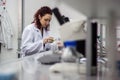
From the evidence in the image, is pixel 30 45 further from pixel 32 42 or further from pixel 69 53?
pixel 69 53

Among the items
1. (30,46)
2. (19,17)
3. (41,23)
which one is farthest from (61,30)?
(19,17)

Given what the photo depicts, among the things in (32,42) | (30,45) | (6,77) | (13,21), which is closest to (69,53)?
(6,77)

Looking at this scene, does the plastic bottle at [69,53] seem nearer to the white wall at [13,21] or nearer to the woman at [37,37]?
the woman at [37,37]

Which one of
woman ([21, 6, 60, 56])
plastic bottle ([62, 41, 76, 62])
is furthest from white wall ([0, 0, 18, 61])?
plastic bottle ([62, 41, 76, 62])

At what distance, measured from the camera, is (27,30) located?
8.52 feet

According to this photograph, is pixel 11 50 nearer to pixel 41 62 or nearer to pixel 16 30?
pixel 16 30

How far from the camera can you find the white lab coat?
248 centimetres

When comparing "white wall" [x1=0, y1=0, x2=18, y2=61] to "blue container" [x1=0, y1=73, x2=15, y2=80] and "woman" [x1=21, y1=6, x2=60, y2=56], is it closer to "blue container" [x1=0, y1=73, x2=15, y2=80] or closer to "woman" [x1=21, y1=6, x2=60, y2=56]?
"woman" [x1=21, y1=6, x2=60, y2=56]

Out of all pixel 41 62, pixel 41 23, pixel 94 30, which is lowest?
pixel 41 62

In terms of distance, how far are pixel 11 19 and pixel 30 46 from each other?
190 centimetres

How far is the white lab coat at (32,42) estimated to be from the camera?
2.48 m

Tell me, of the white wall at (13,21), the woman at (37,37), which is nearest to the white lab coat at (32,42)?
the woman at (37,37)

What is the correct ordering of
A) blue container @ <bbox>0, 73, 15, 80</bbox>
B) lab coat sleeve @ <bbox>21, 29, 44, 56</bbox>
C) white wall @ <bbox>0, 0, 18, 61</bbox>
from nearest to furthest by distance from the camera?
blue container @ <bbox>0, 73, 15, 80</bbox> < lab coat sleeve @ <bbox>21, 29, 44, 56</bbox> < white wall @ <bbox>0, 0, 18, 61</bbox>

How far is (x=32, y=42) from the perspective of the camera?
102 inches
